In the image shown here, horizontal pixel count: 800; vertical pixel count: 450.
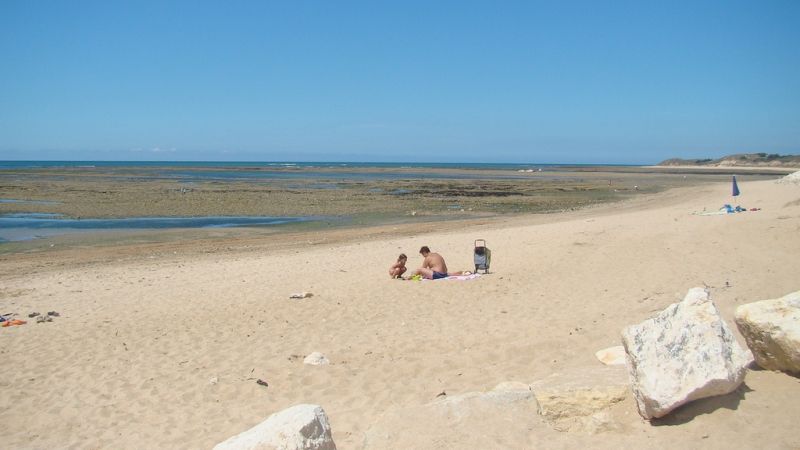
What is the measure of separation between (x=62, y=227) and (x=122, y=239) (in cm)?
452

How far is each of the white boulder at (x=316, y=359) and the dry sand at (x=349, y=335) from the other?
0.39 ft

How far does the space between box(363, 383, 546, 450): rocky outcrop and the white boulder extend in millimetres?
2176

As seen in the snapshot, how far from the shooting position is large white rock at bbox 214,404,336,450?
3588 mm

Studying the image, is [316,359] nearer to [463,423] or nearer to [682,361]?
[463,423]

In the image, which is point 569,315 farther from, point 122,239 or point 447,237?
point 122,239

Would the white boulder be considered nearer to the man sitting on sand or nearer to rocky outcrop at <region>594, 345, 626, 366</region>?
rocky outcrop at <region>594, 345, 626, 366</region>

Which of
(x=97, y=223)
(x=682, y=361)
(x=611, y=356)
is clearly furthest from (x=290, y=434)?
(x=97, y=223)

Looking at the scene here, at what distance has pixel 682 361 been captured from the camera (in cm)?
398

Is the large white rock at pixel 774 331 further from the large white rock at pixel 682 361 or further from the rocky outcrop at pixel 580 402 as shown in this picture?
the rocky outcrop at pixel 580 402

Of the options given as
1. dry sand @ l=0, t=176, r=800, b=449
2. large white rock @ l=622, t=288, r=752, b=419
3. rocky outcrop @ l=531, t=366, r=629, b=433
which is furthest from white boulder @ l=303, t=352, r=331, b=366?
large white rock @ l=622, t=288, r=752, b=419

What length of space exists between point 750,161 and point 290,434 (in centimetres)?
12777

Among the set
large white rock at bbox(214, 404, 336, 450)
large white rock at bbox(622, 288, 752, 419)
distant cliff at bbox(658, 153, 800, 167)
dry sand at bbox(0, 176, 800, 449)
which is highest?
distant cliff at bbox(658, 153, 800, 167)

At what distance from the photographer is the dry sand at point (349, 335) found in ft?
17.7

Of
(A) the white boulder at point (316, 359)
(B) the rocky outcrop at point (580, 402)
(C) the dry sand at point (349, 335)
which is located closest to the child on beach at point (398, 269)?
(C) the dry sand at point (349, 335)
